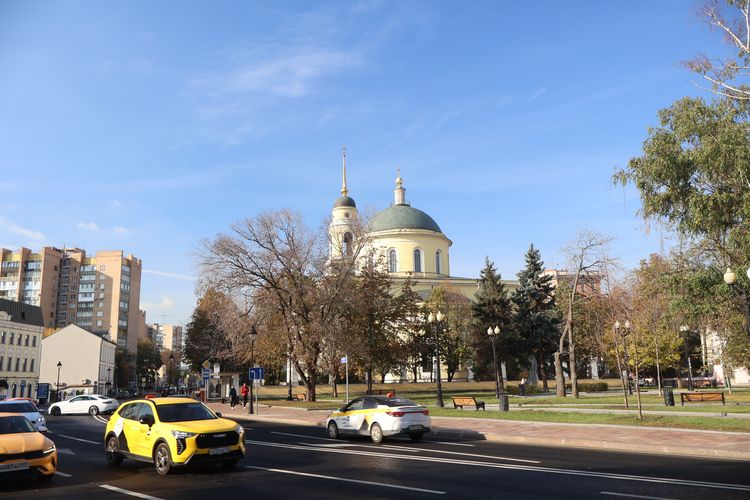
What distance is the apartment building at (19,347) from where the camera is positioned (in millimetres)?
67312

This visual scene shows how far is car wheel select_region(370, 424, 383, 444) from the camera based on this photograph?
18297 millimetres

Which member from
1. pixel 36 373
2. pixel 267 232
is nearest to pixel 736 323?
pixel 267 232

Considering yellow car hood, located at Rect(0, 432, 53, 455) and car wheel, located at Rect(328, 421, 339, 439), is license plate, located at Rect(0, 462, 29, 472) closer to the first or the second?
yellow car hood, located at Rect(0, 432, 53, 455)

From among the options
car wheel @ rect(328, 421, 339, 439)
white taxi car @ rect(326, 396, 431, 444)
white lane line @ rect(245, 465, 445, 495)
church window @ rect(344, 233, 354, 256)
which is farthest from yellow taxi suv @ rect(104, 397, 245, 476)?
church window @ rect(344, 233, 354, 256)

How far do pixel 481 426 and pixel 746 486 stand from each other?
1297cm

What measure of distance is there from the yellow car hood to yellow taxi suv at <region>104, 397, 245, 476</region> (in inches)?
70.1

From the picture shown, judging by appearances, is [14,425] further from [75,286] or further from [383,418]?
[75,286]

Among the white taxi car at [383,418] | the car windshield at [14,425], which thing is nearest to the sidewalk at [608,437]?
the white taxi car at [383,418]

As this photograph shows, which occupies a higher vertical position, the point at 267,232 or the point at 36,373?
the point at 267,232

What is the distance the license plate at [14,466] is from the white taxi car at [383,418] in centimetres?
1008

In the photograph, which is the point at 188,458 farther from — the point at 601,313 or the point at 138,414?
the point at 601,313

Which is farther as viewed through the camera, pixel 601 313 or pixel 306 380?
pixel 601 313

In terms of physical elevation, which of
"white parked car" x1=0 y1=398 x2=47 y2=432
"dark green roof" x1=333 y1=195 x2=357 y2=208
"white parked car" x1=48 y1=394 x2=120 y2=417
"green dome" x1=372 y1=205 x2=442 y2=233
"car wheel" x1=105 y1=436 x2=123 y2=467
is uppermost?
"dark green roof" x1=333 y1=195 x2=357 y2=208

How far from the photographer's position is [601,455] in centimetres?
1505
